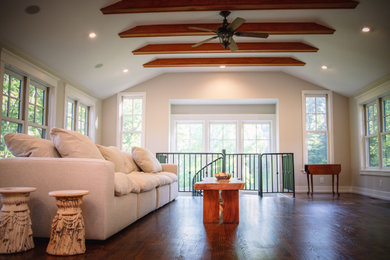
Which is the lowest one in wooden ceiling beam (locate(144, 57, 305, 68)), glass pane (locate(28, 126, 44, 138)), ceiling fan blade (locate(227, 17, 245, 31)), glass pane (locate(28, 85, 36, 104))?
glass pane (locate(28, 126, 44, 138))

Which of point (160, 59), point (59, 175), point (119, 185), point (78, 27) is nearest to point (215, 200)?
point (119, 185)

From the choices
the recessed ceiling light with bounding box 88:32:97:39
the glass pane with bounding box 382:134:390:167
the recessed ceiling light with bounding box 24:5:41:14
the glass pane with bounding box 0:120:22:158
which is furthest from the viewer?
the glass pane with bounding box 382:134:390:167

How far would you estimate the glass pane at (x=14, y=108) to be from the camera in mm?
5039

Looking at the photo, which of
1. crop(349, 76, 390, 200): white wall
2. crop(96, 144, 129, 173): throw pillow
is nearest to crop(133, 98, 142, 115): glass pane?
crop(96, 144, 129, 173): throw pillow

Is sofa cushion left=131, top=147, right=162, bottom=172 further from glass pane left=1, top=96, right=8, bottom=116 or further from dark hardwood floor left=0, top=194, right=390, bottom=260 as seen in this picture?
glass pane left=1, top=96, right=8, bottom=116

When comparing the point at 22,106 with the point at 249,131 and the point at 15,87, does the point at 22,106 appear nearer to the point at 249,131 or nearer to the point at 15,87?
the point at 15,87

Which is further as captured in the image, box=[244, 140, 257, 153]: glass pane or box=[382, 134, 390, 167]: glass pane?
box=[244, 140, 257, 153]: glass pane

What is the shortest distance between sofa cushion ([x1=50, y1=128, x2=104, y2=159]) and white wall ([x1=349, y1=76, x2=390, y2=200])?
5.82 metres

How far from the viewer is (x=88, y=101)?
7828mm

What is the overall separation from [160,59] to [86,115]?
224 centimetres

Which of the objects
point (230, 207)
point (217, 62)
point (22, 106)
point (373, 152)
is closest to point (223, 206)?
point (230, 207)

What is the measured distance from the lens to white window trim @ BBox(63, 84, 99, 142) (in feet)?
22.3

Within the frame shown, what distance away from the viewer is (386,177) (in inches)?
259

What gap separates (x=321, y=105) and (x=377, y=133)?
5.79 feet
